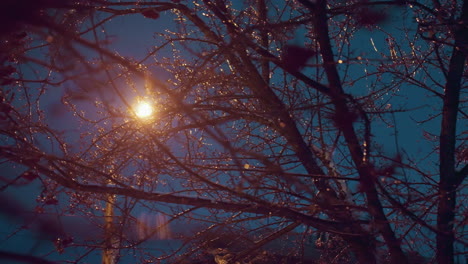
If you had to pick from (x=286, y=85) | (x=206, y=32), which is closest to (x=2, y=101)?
(x=206, y=32)

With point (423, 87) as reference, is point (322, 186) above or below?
below

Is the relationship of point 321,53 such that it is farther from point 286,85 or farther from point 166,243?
point 166,243

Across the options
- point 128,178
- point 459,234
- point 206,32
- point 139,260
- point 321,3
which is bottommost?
point 459,234

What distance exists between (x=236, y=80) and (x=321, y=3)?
1.44 metres

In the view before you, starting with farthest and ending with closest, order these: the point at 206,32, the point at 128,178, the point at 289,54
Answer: the point at 206,32
the point at 128,178
the point at 289,54

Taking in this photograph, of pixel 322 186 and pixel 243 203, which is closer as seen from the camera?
pixel 243 203

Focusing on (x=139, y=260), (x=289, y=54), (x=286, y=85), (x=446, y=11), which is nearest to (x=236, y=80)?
(x=286, y=85)

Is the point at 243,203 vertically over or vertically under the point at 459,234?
over

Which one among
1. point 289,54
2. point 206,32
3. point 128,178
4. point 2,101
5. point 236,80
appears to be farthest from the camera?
point 236,80

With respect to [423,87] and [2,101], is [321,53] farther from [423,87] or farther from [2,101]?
[2,101]

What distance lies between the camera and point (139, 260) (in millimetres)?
4645

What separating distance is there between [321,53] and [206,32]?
1.40m

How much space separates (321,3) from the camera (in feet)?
13.5

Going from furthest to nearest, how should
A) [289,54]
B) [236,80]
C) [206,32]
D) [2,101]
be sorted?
1. [236,80]
2. [206,32]
3. [289,54]
4. [2,101]
